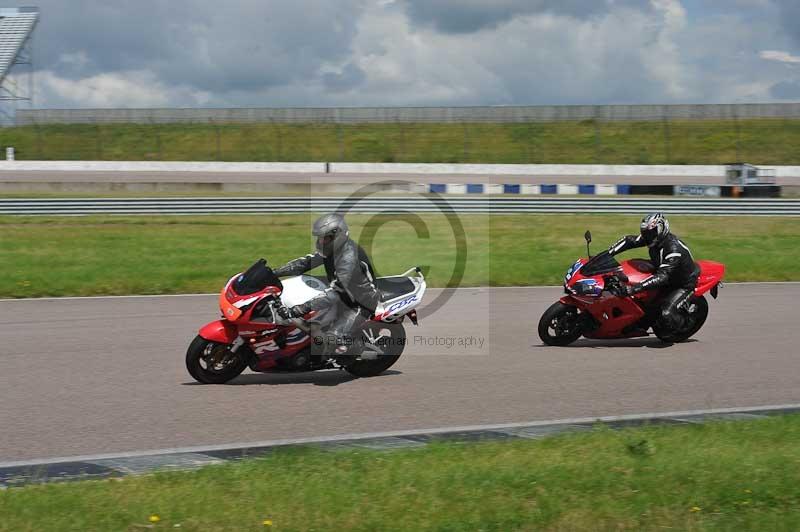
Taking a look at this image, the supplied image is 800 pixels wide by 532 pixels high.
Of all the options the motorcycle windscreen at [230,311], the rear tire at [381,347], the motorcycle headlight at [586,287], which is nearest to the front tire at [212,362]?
the motorcycle windscreen at [230,311]

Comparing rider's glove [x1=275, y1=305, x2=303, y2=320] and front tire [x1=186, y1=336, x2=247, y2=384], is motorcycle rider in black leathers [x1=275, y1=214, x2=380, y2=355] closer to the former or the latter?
rider's glove [x1=275, y1=305, x2=303, y2=320]

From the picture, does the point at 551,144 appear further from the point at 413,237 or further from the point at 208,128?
the point at 413,237

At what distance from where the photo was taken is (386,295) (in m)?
8.72

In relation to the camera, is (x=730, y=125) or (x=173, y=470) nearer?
(x=173, y=470)

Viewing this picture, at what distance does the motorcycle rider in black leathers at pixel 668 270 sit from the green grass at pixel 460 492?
14.3ft

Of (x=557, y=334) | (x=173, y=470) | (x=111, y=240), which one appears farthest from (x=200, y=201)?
(x=173, y=470)

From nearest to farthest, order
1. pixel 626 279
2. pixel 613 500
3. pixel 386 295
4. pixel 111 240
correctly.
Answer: pixel 613 500
pixel 386 295
pixel 626 279
pixel 111 240

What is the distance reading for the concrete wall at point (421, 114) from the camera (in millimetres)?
61031

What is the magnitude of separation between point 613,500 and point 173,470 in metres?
2.64

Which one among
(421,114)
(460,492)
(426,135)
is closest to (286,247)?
(460,492)

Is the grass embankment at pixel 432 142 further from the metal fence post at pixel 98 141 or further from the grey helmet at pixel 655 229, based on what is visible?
the grey helmet at pixel 655 229

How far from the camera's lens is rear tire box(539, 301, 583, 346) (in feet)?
34.3

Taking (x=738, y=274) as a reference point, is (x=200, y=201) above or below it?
above

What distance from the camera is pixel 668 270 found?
34.2 feet
